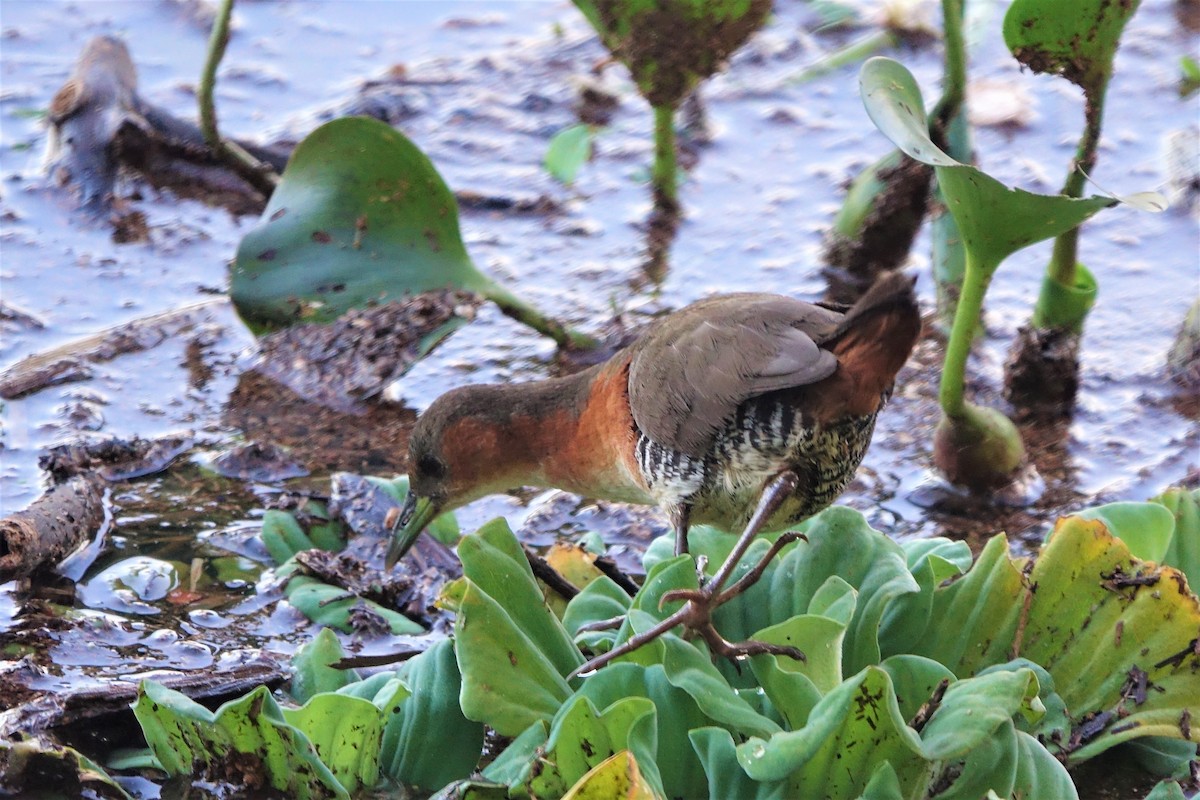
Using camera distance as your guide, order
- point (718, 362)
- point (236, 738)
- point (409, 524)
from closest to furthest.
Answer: point (236, 738), point (718, 362), point (409, 524)

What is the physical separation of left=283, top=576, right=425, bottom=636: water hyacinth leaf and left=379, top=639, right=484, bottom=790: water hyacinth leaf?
64 cm

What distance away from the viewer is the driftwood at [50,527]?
132 inches

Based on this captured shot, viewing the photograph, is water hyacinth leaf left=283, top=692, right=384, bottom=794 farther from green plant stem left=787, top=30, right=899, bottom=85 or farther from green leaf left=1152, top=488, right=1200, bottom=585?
green plant stem left=787, top=30, right=899, bottom=85

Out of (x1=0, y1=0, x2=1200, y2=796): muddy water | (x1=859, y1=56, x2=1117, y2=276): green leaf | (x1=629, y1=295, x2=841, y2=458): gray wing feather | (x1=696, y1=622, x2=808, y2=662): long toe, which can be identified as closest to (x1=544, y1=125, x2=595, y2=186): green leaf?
(x1=0, y1=0, x2=1200, y2=796): muddy water

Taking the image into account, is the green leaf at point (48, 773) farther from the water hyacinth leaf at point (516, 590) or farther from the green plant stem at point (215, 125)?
the green plant stem at point (215, 125)

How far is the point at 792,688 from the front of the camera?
8.25 ft

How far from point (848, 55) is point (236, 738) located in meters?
4.91

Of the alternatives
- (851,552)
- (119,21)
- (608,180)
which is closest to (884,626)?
(851,552)

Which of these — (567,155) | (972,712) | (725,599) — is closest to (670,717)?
(725,599)

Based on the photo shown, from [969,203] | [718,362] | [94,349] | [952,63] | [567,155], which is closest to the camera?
[718,362]

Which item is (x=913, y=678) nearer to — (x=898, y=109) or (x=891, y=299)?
(x=891, y=299)

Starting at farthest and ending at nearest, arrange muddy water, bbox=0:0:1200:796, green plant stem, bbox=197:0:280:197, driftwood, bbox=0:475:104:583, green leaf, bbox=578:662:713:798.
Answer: green plant stem, bbox=197:0:280:197 < muddy water, bbox=0:0:1200:796 < driftwood, bbox=0:475:104:583 < green leaf, bbox=578:662:713:798

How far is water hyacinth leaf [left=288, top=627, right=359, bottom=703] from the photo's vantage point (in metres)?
2.94

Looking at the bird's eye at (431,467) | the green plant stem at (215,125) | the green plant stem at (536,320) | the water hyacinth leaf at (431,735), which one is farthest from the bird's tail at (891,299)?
the green plant stem at (215,125)
